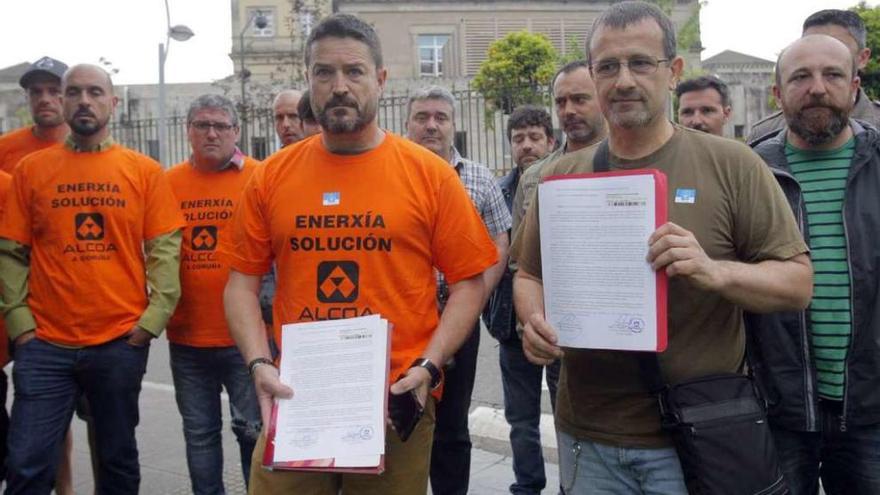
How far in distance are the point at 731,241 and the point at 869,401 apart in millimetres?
891

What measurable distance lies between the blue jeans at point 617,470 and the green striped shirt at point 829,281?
2.65 ft

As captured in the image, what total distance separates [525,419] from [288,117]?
7.81 ft

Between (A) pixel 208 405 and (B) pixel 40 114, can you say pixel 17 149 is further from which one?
(A) pixel 208 405

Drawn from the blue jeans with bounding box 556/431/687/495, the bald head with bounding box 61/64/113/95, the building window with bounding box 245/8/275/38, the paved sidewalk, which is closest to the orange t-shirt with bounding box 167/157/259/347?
the bald head with bounding box 61/64/113/95

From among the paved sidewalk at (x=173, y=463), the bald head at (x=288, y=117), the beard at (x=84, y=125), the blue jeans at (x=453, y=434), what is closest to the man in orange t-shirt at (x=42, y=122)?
the paved sidewalk at (x=173, y=463)

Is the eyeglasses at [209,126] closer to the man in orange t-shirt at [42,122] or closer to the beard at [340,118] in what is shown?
the man in orange t-shirt at [42,122]

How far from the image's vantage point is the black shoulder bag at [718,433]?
7.06ft

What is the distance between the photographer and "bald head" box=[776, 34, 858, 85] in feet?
9.61

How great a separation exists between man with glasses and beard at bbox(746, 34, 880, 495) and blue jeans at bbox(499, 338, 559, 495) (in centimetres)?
194

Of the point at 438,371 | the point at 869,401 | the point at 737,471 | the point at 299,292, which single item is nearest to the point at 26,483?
the point at 299,292

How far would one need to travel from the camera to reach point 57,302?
3902mm

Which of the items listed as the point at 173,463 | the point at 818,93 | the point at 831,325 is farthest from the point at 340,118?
the point at 173,463

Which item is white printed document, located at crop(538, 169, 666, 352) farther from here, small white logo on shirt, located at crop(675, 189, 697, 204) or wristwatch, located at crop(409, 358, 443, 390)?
wristwatch, located at crop(409, 358, 443, 390)

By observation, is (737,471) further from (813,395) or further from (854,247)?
(854,247)
